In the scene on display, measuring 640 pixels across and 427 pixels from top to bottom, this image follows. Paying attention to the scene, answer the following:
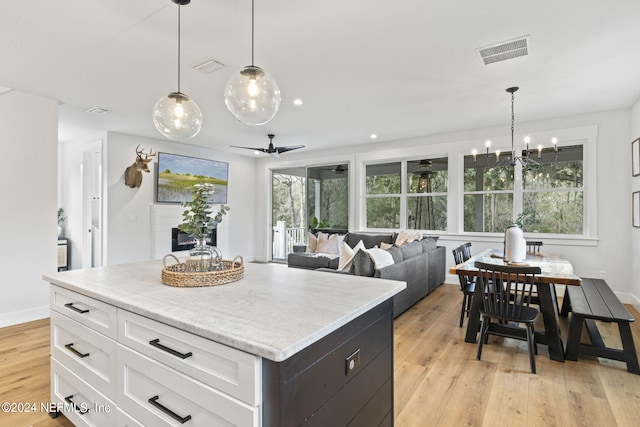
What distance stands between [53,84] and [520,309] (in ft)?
17.0

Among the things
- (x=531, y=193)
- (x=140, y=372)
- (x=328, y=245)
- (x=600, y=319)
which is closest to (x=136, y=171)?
(x=328, y=245)

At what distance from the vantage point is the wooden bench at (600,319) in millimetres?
2516

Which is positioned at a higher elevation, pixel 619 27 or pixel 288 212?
pixel 619 27

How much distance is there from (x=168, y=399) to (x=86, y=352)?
774mm

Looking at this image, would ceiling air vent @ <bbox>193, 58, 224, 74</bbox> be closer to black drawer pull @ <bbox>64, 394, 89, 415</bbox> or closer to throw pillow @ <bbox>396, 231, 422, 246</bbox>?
black drawer pull @ <bbox>64, 394, 89, 415</bbox>

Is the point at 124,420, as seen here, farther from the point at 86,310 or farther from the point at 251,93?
the point at 251,93

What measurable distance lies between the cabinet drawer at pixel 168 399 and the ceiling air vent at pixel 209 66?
2563 millimetres

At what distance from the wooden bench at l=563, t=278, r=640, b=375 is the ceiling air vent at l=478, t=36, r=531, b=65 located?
87.2 inches

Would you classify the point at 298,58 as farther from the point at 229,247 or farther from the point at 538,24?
the point at 229,247

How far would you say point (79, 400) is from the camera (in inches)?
68.4

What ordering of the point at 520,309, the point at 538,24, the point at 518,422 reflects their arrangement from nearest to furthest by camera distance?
1. the point at 518,422
2. the point at 538,24
3. the point at 520,309

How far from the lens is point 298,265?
498cm

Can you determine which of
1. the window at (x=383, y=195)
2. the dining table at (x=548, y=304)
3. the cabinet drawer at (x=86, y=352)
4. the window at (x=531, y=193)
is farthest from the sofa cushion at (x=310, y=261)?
the cabinet drawer at (x=86, y=352)

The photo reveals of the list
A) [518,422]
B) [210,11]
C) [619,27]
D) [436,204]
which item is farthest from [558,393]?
[436,204]
